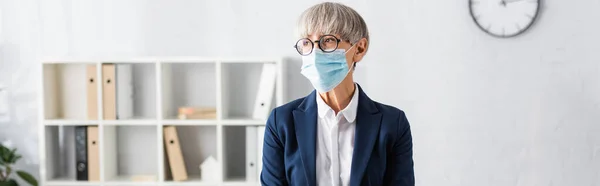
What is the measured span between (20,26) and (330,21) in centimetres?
219

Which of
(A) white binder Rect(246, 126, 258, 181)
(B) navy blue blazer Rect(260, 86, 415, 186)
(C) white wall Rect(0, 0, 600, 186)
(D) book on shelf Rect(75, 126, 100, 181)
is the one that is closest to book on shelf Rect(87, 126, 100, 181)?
(D) book on shelf Rect(75, 126, 100, 181)

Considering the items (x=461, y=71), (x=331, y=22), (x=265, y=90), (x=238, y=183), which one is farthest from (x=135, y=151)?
(x=331, y=22)

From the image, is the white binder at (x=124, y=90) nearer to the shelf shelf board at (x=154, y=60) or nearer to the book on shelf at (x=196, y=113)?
the shelf shelf board at (x=154, y=60)

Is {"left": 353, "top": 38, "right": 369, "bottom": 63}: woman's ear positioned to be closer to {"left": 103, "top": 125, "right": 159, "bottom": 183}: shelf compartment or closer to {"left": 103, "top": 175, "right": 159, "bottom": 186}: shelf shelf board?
{"left": 103, "top": 175, "right": 159, "bottom": 186}: shelf shelf board

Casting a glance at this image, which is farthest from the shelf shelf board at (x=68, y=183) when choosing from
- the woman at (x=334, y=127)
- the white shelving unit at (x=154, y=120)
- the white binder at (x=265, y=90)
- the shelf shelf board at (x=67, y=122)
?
the woman at (x=334, y=127)

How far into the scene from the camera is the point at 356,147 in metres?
1.72

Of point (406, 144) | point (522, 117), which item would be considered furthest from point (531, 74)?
point (406, 144)

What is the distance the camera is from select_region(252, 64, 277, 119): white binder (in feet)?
10.3

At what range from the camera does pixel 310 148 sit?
1.73 metres

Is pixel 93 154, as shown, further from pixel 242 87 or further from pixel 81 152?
pixel 242 87

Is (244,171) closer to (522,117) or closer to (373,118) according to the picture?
(522,117)

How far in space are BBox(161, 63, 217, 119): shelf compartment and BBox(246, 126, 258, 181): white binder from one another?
0.24 metres

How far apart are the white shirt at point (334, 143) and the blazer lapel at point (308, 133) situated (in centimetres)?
2

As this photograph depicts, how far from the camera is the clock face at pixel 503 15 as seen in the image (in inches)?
125
